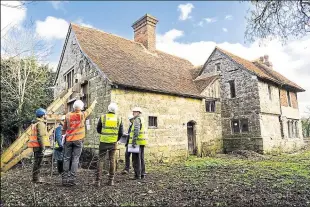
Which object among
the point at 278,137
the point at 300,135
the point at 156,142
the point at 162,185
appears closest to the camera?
the point at 162,185

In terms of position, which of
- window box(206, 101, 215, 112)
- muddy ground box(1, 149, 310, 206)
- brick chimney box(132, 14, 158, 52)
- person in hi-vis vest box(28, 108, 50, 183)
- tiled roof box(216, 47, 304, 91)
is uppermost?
brick chimney box(132, 14, 158, 52)

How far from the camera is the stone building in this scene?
11742 mm

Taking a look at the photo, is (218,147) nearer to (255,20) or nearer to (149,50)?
(149,50)

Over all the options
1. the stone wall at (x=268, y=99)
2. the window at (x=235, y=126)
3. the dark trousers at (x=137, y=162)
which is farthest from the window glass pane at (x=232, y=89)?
the dark trousers at (x=137, y=162)

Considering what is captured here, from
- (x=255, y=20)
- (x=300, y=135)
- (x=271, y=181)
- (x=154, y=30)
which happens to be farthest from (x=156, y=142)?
(x=300, y=135)

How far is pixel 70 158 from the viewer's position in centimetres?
616

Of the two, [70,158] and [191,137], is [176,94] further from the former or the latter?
[70,158]

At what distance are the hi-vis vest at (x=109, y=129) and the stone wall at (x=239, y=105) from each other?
1141 cm

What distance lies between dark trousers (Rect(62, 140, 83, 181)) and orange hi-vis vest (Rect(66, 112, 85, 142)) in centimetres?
12

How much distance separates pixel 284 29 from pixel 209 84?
405 inches

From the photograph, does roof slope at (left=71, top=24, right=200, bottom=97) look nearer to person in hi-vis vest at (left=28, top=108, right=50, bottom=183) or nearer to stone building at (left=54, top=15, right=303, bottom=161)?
stone building at (left=54, top=15, right=303, bottom=161)

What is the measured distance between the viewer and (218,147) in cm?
1594

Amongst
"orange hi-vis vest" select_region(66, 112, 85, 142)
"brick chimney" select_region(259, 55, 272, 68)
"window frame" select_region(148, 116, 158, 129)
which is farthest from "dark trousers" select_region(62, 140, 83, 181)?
"brick chimney" select_region(259, 55, 272, 68)

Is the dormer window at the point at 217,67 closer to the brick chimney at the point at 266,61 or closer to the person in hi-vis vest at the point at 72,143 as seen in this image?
the brick chimney at the point at 266,61
